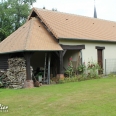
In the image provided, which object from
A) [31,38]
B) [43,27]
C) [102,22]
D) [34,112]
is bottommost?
[34,112]

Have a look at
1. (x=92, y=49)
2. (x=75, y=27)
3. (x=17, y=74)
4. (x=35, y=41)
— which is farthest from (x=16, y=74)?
(x=75, y=27)

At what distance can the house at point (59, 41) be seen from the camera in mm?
13781

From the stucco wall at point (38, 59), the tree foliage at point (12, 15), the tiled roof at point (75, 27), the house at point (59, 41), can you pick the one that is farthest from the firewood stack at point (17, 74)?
the tree foliage at point (12, 15)

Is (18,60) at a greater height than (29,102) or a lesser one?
greater

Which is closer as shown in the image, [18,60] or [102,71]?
[18,60]

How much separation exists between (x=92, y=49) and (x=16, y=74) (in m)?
7.14

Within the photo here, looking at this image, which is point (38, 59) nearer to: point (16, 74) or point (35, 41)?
point (35, 41)

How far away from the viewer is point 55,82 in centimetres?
1416

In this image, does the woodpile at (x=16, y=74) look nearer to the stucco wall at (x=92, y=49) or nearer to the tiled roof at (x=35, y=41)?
the tiled roof at (x=35, y=41)

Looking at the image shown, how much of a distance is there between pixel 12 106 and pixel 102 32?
13.7 m

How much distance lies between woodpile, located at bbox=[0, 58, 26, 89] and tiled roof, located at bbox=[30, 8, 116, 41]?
10.9 feet

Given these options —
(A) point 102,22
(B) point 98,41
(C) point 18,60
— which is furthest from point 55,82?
(A) point 102,22

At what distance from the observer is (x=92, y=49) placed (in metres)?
16.9

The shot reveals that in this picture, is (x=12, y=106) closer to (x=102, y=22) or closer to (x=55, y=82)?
(x=55, y=82)
